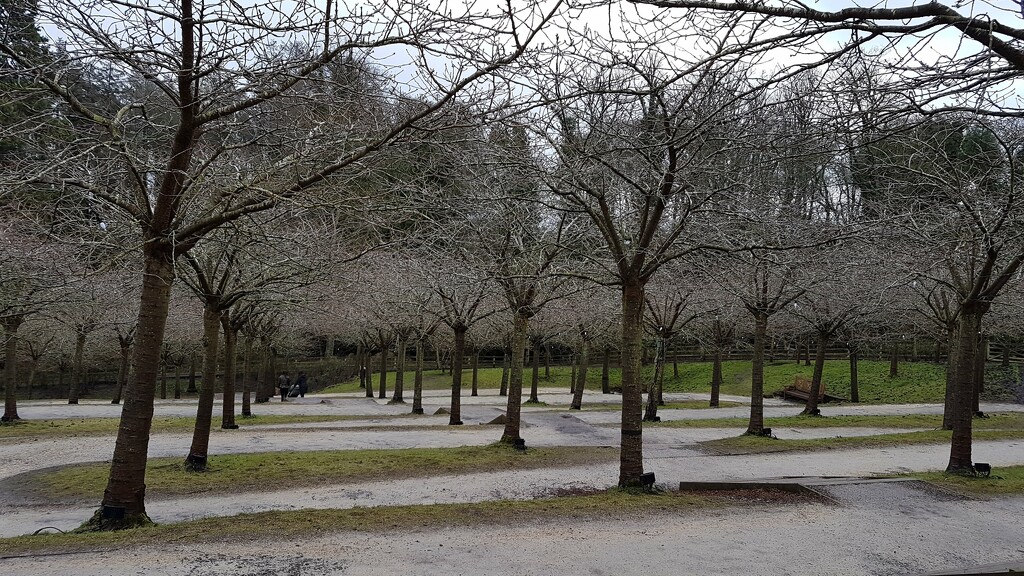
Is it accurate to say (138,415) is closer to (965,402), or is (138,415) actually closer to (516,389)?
(516,389)

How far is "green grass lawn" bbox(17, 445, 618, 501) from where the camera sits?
10234mm

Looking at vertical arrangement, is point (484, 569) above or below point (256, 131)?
below

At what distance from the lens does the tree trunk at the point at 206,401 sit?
11.4 meters

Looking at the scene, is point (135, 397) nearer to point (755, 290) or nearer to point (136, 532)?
point (136, 532)

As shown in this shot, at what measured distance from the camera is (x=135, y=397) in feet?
23.1

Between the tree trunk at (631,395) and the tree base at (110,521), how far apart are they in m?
5.82

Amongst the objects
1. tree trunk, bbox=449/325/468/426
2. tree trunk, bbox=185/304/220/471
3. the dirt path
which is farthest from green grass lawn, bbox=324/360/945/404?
tree trunk, bbox=185/304/220/471

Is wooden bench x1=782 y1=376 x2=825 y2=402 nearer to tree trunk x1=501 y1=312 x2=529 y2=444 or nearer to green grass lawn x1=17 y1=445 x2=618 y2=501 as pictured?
green grass lawn x1=17 y1=445 x2=618 y2=501

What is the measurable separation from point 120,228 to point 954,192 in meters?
11.1

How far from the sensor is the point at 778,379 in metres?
35.2

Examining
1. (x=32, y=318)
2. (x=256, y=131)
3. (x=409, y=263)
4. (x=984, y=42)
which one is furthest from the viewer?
(x=32, y=318)

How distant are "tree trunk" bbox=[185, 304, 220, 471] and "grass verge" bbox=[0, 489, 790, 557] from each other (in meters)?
4.09

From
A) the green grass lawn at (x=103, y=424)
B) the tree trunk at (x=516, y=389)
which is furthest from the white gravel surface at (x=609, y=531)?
the tree trunk at (x=516, y=389)

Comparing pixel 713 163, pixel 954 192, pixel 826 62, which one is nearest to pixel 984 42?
pixel 826 62
